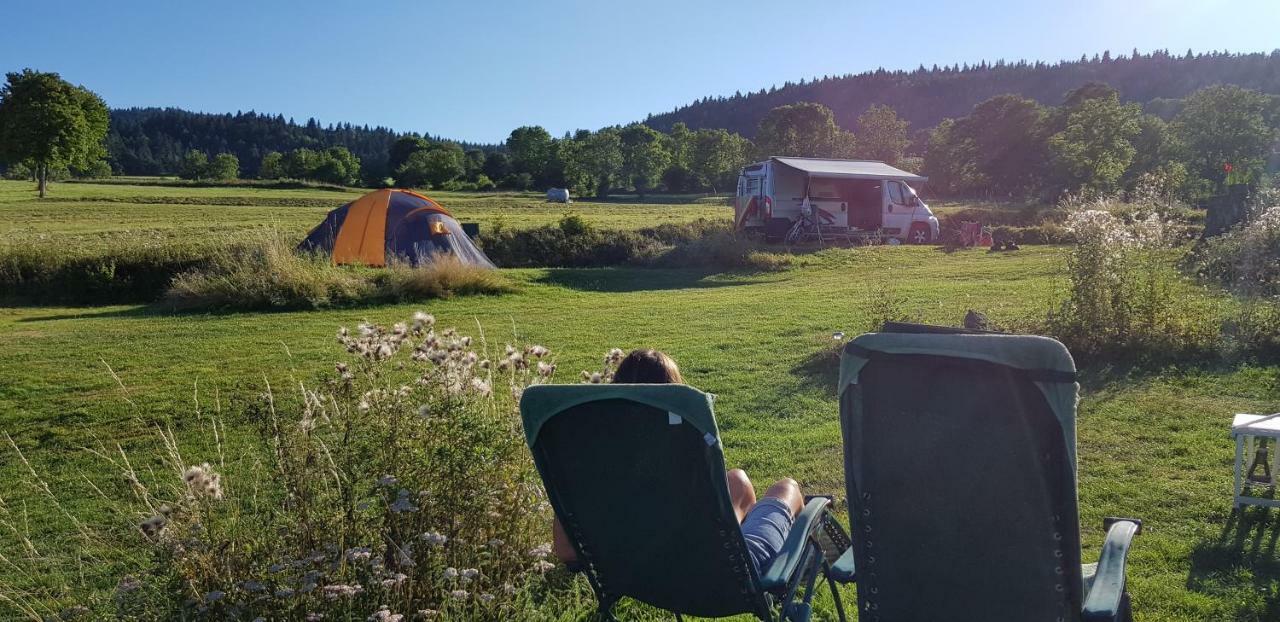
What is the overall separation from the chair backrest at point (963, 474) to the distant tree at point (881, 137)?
5832 centimetres

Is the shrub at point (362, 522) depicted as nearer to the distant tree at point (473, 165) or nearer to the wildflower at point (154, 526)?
the wildflower at point (154, 526)

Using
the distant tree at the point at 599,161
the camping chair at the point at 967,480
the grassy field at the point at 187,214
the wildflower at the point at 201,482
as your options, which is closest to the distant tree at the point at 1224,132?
the grassy field at the point at 187,214

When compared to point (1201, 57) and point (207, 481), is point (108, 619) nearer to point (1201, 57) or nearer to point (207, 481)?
point (207, 481)

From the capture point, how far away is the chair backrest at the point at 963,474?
6.68ft

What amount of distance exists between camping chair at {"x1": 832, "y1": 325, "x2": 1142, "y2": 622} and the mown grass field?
4.20ft

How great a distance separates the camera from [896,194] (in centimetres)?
2450

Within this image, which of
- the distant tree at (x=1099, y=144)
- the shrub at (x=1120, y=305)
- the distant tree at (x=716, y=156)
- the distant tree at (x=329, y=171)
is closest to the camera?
the shrub at (x=1120, y=305)

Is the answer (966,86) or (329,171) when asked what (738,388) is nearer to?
(329,171)

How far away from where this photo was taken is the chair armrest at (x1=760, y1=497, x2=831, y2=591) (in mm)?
2451

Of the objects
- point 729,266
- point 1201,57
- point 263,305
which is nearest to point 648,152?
point 729,266

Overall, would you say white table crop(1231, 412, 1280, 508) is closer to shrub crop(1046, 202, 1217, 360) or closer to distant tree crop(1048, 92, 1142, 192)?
shrub crop(1046, 202, 1217, 360)

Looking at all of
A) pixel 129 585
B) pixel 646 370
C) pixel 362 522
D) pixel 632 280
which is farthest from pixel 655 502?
pixel 632 280

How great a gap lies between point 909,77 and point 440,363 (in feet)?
616

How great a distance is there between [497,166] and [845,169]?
232 feet
